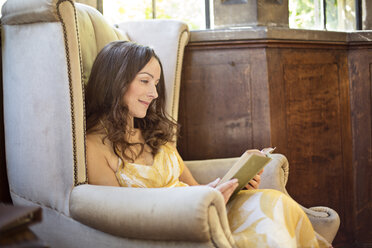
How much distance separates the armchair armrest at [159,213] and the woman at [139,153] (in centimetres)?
18

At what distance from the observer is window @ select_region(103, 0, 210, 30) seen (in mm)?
2740

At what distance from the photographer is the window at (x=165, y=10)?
8.99 ft

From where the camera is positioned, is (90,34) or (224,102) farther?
(224,102)

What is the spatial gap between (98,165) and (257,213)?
558 millimetres

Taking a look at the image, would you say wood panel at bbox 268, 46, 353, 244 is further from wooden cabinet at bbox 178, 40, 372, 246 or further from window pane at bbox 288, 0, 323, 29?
window pane at bbox 288, 0, 323, 29

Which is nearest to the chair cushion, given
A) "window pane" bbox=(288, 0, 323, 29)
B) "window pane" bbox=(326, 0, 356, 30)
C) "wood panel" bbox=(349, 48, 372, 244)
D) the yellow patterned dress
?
the yellow patterned dress

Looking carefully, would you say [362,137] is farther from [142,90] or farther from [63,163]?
[63,163]

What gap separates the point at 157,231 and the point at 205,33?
1454 millimetres

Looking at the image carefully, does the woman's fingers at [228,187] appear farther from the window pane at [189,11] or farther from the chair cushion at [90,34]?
the window pane at [189,11]

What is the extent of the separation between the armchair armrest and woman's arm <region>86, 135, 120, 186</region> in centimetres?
17

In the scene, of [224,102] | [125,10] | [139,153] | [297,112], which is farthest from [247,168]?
[125,10]

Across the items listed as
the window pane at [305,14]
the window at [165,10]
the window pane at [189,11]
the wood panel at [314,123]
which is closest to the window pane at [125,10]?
the window at [165,10]

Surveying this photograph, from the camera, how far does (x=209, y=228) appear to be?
129 cm

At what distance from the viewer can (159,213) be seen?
4.29ft
